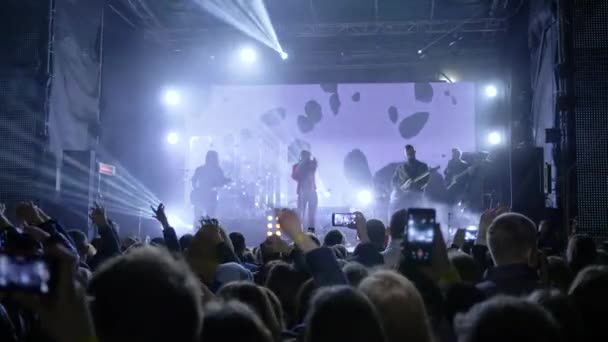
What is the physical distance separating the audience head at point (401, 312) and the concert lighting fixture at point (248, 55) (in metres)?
12.5

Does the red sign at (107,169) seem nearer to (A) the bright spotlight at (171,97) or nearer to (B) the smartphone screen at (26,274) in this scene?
(A) the bright spotlight at (171,97)

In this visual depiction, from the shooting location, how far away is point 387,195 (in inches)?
528

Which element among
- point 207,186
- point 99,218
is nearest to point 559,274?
point 99,218

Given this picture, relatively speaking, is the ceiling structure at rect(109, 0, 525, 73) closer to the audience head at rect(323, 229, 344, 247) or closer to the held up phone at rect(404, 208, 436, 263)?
the audience head at rect(323, 229, 344, 247)

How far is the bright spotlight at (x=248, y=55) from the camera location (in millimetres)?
14258

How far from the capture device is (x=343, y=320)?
169 centimetres

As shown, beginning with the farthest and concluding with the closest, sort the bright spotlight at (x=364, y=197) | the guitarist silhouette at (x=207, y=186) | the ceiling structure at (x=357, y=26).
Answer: the bright spotlight at (x=364, y=197)
the guitarist silhouette at (x=207, y=186)
the ceiling structure at (x=357, y=26)

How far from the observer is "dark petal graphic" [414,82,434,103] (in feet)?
47.0

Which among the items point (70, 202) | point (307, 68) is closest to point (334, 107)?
point (307, 68)

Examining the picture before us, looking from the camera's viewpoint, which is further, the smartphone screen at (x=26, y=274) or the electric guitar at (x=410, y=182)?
the electric guitar at (x=410, y=182)

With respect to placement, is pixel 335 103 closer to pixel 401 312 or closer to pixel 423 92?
pixel 423 92

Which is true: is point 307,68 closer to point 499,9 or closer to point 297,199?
point 297,199

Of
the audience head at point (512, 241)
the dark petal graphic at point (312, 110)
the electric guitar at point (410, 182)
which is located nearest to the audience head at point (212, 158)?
the dark petal graphic at point (312, 110)

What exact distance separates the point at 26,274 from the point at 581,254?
3.33 m
